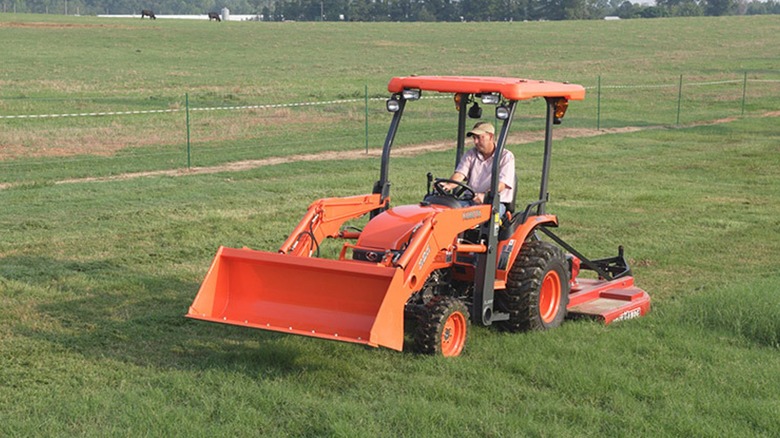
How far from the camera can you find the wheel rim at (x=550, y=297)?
359 inches

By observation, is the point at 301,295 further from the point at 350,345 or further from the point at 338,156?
the point at 338,156

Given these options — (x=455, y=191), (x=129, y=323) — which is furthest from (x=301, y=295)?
(x=129, y=323)

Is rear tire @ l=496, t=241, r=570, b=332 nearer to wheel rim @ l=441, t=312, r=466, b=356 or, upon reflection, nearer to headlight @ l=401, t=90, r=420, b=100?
wheel rim @ l=441, t=312, r=466, b=356

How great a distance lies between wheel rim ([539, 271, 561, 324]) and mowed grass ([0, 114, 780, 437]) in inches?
9.9

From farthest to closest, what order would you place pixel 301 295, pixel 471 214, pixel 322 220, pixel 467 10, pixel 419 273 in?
pixel 467 10, pixel 322 220, pixel 471 214, pixel 301 295, pixel 419 273

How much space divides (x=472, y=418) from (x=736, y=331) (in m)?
3.08

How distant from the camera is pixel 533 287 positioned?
8695 millimetres

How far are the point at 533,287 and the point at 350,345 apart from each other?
5.08 feet

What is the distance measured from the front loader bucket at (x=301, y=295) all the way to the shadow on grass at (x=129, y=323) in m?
0.33

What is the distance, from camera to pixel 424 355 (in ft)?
26.2

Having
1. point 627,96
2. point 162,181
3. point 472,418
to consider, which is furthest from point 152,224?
point 627,96

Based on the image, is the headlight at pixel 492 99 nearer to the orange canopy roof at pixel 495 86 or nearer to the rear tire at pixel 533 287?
the orange canopy roof at pixel 495 86

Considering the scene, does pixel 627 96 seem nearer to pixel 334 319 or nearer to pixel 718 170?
pixel 718 170

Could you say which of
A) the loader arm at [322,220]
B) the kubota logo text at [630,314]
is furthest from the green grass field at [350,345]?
the loader arm at [322,220]
